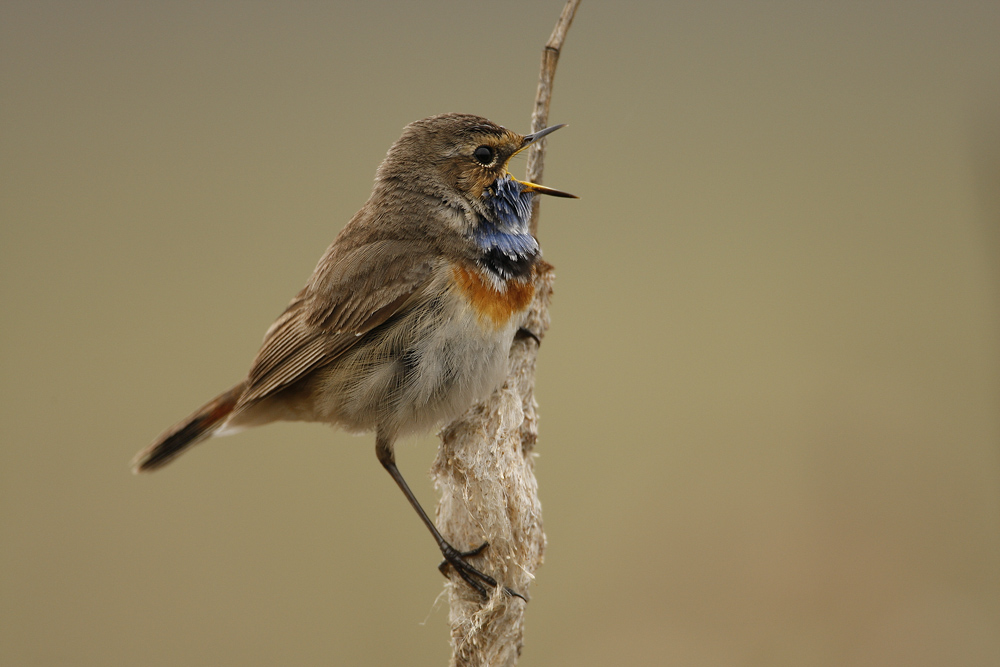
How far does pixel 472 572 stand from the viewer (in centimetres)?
245

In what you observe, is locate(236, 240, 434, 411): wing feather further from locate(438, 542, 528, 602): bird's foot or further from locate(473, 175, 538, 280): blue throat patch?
locate(438, 542, 528, 602): bird's foot

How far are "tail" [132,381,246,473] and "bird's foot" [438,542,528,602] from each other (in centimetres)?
127

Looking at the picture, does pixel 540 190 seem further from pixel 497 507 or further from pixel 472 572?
pixel 472 572

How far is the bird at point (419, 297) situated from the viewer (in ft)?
9.20

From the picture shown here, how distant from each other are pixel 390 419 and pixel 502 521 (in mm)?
747

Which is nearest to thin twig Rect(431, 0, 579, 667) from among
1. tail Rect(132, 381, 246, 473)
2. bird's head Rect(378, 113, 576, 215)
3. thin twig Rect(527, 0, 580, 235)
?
thin twig Rect(527, 0, 580, 235)

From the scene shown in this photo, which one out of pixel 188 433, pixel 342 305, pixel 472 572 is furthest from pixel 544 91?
pixel 188 433

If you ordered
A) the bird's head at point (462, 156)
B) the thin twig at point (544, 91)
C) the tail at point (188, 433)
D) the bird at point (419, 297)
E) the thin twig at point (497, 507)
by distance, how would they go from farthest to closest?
the tail at point (188, 433), the bird's head at point (462, 156), the bird at point (419, 297), the thin twig at point (544, 91), the thin twig at point (497, 507)

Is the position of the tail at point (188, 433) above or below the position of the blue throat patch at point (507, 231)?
below

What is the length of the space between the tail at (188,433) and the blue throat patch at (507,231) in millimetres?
1228

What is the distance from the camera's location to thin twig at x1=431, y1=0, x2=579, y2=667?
2.37 meters

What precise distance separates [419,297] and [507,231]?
1.40ft

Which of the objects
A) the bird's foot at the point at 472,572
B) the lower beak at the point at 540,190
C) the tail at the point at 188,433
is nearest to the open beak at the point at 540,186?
the lower beak at the point at 540,190

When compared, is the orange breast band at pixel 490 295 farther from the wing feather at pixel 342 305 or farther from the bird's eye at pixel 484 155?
the bird's eye at pixel 484 155
